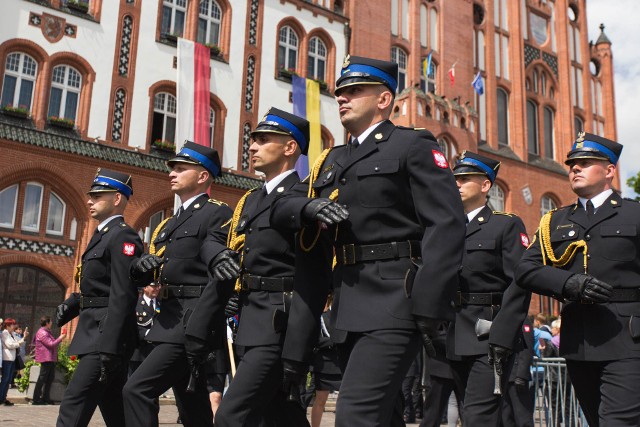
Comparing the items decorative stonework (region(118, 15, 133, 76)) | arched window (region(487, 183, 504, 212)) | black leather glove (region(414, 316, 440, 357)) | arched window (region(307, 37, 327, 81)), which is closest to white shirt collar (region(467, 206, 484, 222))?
black leather glove (region(414, 316, 440, 357))

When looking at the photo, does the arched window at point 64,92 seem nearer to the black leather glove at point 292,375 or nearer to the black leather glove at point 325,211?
the black leather glove at point 292,375

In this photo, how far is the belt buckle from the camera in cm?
351

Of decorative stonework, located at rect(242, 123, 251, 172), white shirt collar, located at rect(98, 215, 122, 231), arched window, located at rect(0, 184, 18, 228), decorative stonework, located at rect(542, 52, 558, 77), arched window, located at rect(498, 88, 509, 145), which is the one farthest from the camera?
decorative stonework, located at rect(542, 52, 558, 77)

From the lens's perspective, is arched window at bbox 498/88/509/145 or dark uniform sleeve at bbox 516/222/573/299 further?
arched window at bbox 498/88/509/145

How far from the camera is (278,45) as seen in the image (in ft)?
79.7

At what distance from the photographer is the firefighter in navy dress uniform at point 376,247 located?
10.4 ft

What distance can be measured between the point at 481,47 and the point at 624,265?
93.3 feet

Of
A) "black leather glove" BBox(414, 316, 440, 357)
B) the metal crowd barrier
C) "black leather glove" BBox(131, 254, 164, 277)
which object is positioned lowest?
the metal crowd barrier

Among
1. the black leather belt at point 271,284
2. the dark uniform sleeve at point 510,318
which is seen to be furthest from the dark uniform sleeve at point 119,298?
the dark uniform sleeve at point 510,318

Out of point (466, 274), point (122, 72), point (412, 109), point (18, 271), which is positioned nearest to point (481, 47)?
point (412, 109)

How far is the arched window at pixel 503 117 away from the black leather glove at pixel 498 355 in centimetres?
2713

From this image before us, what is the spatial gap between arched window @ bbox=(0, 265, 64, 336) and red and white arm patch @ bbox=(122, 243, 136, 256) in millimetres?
14001

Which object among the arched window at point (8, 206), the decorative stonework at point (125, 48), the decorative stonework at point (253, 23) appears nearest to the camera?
the arched window at point (8, 206)

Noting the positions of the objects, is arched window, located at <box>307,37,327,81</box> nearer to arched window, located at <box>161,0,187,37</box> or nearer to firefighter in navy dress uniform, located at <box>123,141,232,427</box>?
arched window, located at <box>161,0,187,37</box>
